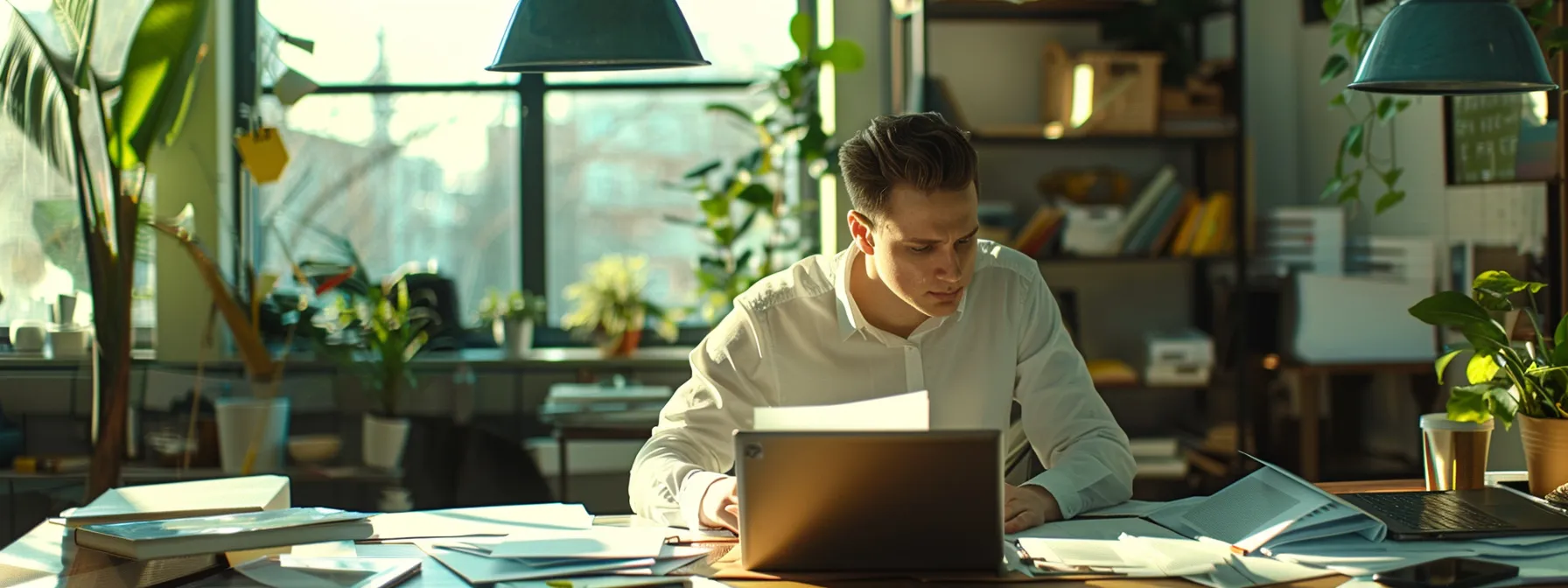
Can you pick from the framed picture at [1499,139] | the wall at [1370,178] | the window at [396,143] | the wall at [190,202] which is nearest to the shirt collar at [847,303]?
the framed picture at [1499,139]

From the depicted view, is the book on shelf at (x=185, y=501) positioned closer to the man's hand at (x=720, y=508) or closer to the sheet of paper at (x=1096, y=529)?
the man's hand at (x=720, y=508)

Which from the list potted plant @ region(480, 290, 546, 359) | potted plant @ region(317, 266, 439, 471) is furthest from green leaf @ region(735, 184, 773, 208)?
potted plant @ region(317, 266, 439, 471)

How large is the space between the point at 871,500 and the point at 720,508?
35 cm

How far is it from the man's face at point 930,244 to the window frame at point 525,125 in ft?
8.88

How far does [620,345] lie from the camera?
15.3 ft

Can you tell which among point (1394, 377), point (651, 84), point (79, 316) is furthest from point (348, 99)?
point (1394, 377)

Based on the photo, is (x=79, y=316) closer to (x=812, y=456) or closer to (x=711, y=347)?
(x=711, y=347)

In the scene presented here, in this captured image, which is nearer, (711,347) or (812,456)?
(812,456)

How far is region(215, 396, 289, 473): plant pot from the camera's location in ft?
13.1

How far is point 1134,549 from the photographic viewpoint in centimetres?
176

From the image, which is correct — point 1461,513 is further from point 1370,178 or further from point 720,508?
point 1370,178

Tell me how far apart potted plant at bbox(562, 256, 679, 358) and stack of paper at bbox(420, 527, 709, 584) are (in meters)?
2.79

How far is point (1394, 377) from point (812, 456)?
3233 mm

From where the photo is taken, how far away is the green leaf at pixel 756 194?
4.45 metres
